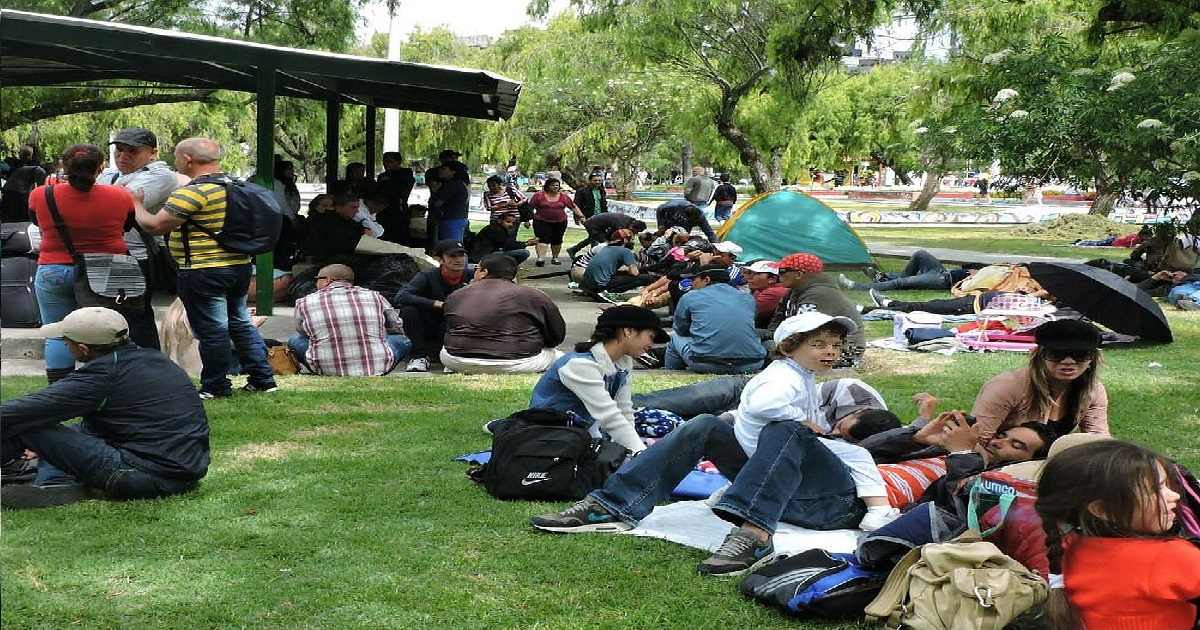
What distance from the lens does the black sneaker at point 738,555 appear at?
4.70 m

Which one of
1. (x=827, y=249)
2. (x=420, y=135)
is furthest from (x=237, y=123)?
(x=827, y=249)

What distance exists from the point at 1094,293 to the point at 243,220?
18.5 ft

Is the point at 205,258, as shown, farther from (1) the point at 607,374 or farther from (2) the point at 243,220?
(1) the point at 607,374

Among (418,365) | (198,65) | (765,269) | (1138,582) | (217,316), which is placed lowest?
(418,365)

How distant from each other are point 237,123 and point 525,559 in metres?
31.1

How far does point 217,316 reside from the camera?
764 cm

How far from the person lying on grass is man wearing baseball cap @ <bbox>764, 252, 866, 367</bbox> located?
11.9 feet

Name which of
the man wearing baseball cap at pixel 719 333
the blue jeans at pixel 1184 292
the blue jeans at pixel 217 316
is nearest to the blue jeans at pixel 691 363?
the man wearing baseball cap at pixel 719 333

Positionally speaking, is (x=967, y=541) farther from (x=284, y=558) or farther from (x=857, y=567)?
(x=284, y=558)

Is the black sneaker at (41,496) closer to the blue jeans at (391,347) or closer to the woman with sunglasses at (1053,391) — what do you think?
the blue jeans at (391,347)

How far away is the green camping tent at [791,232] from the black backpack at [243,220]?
31.3ft

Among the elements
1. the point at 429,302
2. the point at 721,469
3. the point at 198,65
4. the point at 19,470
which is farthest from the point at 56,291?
the point at 198,65

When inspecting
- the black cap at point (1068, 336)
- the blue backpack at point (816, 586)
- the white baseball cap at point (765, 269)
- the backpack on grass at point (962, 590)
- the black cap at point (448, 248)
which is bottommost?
the blue backpack at point (816, 586)

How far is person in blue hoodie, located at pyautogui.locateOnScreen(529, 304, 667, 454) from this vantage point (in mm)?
5816
